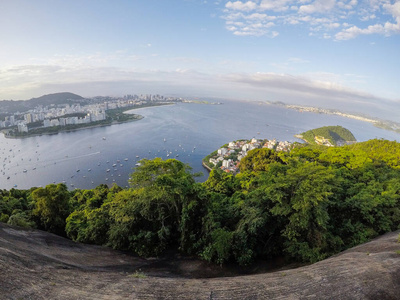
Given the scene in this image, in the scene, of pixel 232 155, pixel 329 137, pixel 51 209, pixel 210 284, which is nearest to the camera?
pixel 210 284

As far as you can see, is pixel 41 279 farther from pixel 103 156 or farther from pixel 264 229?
pixel 103 156

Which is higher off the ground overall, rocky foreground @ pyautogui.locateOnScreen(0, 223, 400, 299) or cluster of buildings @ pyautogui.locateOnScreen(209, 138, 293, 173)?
rocky foreground @ pyautogui.locateOnScreen(0, 223, 400, 299)

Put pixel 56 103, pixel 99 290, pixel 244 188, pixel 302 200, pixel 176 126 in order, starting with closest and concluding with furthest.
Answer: pixel 99 290 < pixel 302 200 < pixel 244 188 < pixel 176 126 < pixel 56 103

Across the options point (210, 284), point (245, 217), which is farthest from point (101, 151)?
point (210, 284)

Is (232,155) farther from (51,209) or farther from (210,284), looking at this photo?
(210,284)

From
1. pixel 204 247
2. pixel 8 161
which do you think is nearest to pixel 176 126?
pixel 8 161

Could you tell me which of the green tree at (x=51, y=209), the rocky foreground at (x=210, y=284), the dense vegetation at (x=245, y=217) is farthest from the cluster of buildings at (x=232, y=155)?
the rocky foreground at (x=210, y=284)

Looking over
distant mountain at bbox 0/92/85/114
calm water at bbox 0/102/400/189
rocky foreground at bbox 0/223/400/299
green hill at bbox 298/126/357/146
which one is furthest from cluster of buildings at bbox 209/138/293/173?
distant mountain at bbox 0/92/85/114

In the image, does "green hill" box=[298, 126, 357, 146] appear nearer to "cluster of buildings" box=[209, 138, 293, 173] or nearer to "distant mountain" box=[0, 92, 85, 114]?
"cluster of buildings" box=[209, 138, 293, 173]
